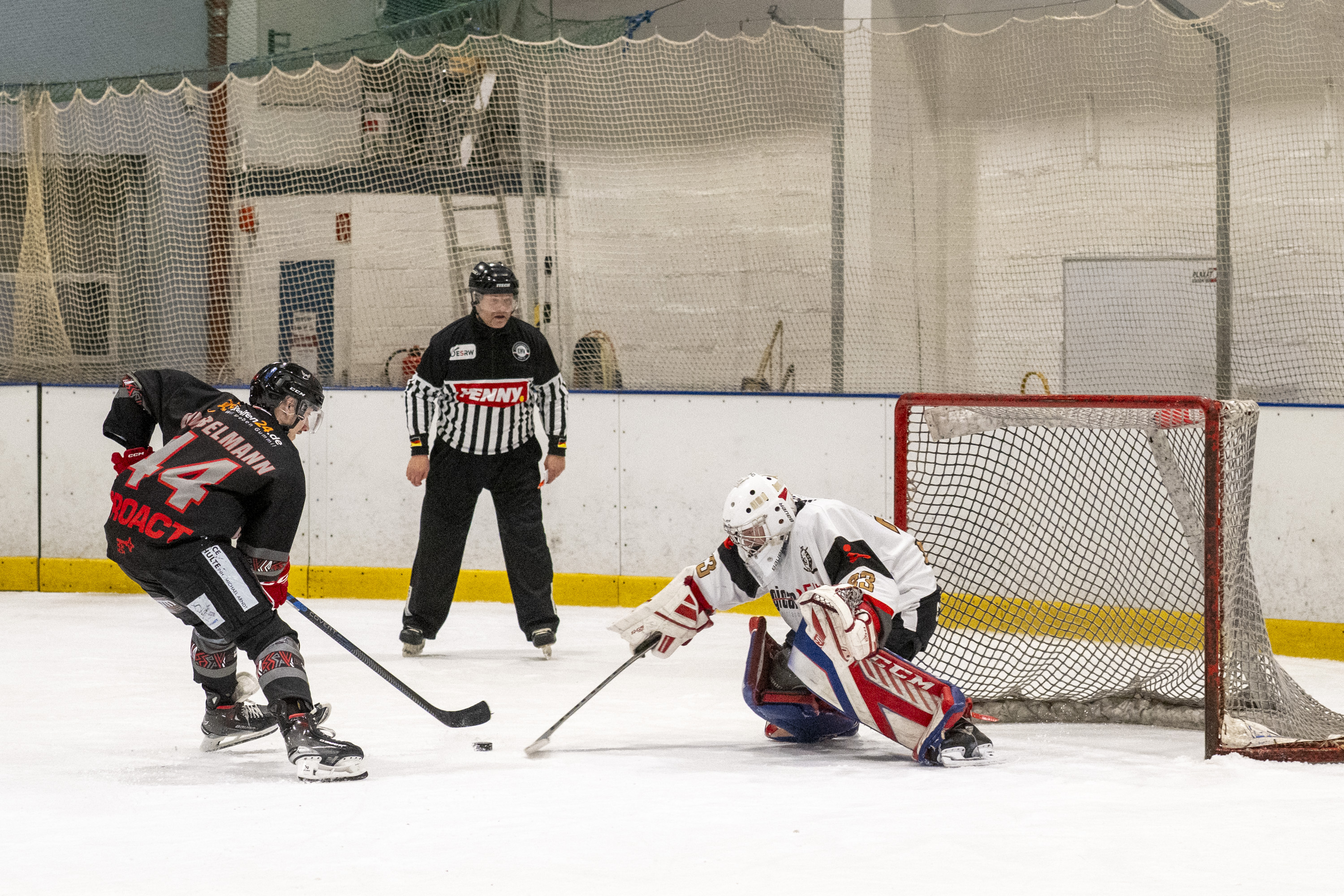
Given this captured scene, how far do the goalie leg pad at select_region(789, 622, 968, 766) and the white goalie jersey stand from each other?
13cm

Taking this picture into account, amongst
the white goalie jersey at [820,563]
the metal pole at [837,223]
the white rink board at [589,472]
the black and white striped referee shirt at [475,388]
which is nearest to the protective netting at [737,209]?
the metal pole at [837,223]

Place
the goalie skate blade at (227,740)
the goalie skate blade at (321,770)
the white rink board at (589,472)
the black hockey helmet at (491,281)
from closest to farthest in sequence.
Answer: the goalie skate blade at (321,770) < the goalie skate blade at (227,740) < the black hockey helmet at (491,281) < the white rink board at (589,472)

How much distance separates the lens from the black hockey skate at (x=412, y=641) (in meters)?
4.57

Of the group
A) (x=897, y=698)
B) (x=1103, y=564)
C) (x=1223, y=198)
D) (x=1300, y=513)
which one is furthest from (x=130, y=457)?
(x=1223, y=198)

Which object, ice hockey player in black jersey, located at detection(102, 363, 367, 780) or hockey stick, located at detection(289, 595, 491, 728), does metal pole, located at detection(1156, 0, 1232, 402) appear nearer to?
hockey stick, located at detection(289, 595, 491, 728)

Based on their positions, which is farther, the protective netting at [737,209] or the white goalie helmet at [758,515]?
the protective netting at [737,209]

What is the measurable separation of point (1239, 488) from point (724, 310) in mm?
2862

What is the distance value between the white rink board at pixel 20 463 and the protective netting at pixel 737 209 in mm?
400

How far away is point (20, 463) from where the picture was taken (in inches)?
239

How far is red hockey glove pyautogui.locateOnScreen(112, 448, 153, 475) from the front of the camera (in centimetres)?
326

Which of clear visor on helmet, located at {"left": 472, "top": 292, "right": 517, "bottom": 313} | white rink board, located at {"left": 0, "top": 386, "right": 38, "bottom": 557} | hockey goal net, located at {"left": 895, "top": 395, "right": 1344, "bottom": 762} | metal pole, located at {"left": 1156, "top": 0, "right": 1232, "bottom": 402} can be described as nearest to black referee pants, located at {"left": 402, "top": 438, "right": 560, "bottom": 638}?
clear visor on helmet, located at {"left": 472, "top": 292, "right": 517, "bottom": 313}

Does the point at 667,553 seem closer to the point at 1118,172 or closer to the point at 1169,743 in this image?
the point at 1118,172

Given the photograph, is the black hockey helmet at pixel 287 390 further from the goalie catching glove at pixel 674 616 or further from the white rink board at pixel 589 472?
the white rink board at pixel 589 472

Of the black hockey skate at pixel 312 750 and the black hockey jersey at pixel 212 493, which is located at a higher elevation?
the black hockey jersey at pixel 212 493
